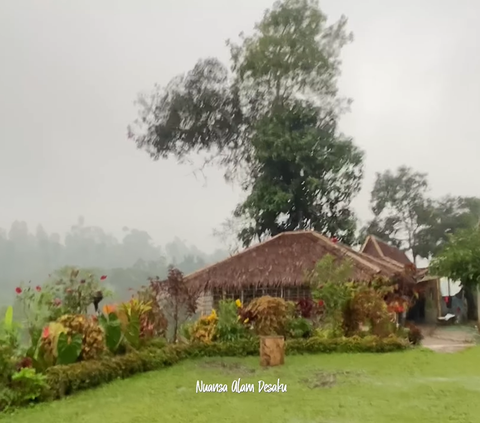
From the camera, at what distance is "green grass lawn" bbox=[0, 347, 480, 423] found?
11.9 feet

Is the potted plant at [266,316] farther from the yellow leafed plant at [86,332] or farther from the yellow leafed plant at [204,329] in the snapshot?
the yellow leafed plant at [86,332]

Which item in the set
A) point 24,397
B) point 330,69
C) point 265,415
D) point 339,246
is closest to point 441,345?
point 339,246

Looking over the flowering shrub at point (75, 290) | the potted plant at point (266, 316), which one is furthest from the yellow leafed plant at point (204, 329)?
the flowering shrub at point (75, 290)

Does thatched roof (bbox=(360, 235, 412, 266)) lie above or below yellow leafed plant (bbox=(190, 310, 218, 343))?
above

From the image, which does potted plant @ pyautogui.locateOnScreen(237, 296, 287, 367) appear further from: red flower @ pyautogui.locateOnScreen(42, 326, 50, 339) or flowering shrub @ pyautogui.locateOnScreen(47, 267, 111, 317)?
red flower @ pyautogui.locateOnScreen(42, 326, 50, 339)

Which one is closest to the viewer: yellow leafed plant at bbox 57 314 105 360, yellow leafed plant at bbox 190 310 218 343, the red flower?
the red flower

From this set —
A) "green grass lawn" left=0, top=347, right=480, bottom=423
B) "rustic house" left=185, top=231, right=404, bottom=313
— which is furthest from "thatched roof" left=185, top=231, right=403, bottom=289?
"green grass lawn" left=0, top=347, right=480, bottom=423

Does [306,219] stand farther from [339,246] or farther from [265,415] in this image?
[265,415]

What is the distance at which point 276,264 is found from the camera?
29.5 ft

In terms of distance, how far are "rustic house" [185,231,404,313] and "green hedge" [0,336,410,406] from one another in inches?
71.9

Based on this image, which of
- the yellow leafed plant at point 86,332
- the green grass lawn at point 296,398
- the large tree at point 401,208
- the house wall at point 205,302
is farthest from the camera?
the large tree at point 401,208

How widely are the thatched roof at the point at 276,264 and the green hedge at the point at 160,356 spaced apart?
177 cm

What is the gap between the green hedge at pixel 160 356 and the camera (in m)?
4.53

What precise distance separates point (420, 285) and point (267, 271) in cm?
422
